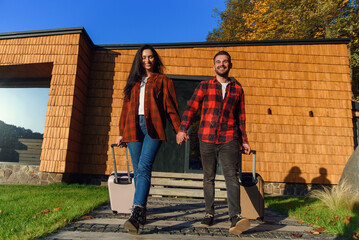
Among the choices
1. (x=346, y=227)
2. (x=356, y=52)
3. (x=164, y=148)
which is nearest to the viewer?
(x=346, y=227)

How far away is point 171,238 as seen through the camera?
7.74ft

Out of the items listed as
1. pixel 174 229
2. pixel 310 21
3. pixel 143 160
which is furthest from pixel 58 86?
pixel 310 21

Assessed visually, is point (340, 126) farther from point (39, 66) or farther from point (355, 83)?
point (355, 83)

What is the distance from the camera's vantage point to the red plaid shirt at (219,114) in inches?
113

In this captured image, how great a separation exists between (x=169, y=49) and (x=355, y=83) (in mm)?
15397

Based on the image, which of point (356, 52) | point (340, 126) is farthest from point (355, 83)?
point (340, 126)

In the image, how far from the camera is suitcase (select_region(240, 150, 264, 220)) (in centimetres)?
339

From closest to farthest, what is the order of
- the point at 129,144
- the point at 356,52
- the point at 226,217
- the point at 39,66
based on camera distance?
1. the point at 129,144
2. the point at 226,217
3. the point at 39,66
4. the point at 356,52

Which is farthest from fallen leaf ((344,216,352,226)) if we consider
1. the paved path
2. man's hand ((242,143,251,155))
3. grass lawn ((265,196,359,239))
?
man's hand ((242,143,251,155))

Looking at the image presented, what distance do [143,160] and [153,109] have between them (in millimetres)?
542

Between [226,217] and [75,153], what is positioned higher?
[75,153]

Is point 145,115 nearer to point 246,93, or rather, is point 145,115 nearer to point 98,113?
point 98,113

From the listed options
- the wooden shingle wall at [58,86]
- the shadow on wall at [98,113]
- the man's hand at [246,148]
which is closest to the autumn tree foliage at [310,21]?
the shadow on wall at [98,113]

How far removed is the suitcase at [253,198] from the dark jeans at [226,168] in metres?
0.67
